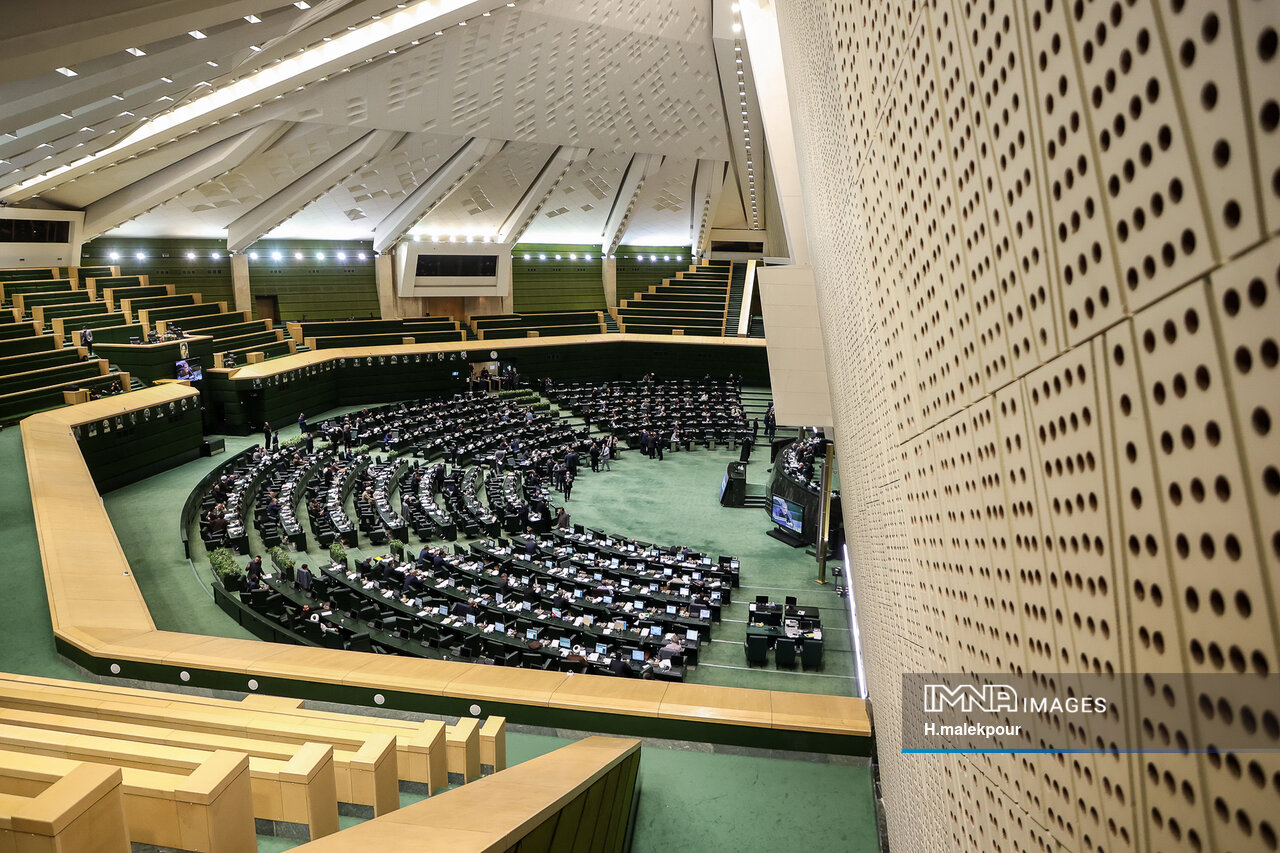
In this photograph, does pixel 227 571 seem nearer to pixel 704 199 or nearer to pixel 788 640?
pixel 788 640

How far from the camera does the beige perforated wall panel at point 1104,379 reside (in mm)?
970

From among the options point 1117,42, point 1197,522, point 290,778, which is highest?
point 1117,42

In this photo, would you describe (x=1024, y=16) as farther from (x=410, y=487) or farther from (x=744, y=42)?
(x=744, y=42)

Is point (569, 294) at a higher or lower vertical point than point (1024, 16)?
higher

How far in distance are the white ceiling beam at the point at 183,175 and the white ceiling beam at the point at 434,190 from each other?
6.61 m

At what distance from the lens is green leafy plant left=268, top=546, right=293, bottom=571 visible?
13.9 m

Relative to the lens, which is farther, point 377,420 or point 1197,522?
point 377,420

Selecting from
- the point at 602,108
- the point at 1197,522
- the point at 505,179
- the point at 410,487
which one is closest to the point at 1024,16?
the point at 1197,522

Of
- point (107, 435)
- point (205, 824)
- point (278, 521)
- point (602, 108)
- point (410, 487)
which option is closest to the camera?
point (205, 824)

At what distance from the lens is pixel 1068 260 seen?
1406 mm

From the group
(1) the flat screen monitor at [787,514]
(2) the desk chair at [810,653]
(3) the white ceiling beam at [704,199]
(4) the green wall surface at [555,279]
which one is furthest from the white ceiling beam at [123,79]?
(4) the green wall surface at [555,279]

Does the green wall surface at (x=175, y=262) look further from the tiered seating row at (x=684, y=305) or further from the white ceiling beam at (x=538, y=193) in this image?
the tiered seating row at (x=684, y=305)

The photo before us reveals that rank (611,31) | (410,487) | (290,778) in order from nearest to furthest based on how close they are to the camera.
Answer: (290,778) < (410,487) < (611,31)

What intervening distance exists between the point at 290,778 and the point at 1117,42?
5.28 metres
